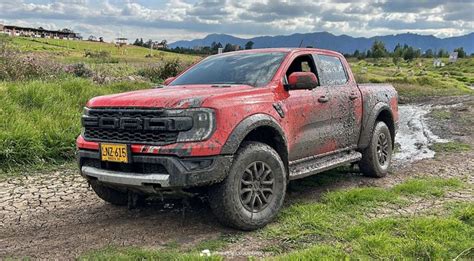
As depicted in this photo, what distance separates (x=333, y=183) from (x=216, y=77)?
97.3 inches

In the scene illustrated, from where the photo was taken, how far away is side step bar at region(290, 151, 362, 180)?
5652 millimetres

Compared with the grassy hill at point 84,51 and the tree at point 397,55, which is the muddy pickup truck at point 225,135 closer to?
the grassy hill at point 84,51

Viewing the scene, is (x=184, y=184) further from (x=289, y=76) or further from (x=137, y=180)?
(x=289, y=76)

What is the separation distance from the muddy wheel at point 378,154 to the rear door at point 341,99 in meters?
0.42

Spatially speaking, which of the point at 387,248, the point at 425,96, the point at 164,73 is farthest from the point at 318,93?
the point at 425,96

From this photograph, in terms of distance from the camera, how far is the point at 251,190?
16.0 ft

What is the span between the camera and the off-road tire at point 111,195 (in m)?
5.66

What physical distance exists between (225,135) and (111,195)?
1907 millimetres

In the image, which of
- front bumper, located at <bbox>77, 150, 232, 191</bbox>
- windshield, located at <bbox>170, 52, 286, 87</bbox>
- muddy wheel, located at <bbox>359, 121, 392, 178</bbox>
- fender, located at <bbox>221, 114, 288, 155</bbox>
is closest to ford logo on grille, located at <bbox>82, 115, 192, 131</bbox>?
front bumper, located at <bbox>77, 150, 232, 191</bbox>

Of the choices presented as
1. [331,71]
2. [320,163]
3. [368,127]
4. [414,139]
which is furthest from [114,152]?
[414,139]

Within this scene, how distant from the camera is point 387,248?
4.21 meters

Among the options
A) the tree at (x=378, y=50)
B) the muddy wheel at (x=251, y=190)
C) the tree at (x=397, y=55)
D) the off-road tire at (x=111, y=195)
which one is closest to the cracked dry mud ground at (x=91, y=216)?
the off-road tire at (x=111, y=195)

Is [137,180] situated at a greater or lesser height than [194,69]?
lesser

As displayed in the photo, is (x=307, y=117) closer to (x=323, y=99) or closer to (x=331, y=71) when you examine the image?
(x=323, y=99)
